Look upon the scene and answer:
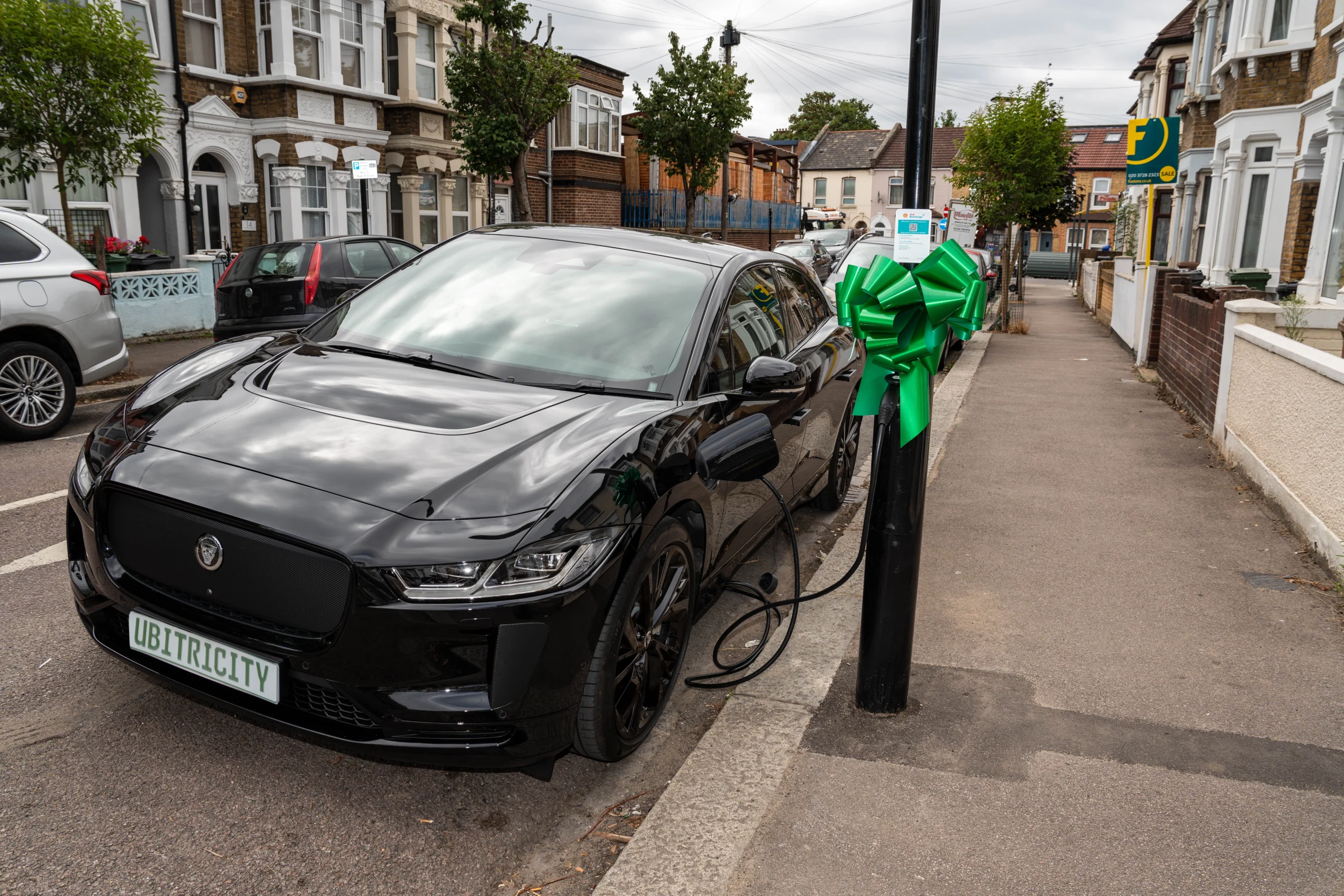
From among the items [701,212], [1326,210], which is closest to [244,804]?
[1326,210]

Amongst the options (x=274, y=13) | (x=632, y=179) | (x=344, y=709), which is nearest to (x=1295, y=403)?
(x=344, y=709)

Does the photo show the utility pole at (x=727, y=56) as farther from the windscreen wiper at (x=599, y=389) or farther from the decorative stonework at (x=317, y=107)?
the windscreen wiper at (x=599, y=389)

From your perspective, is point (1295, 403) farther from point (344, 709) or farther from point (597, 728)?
point (344, 709)

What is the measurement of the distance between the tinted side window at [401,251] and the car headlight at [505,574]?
34.8ft

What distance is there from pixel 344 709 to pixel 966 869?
173 centimetres

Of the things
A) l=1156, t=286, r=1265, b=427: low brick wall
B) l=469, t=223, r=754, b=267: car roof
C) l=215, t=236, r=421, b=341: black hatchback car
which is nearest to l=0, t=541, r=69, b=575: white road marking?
l=469, t=223, r=754, b=267: car roof

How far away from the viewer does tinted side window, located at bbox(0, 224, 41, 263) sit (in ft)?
24.7

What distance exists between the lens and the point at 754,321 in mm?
4574

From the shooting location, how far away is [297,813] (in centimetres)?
295

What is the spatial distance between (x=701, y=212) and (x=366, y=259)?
28.1m

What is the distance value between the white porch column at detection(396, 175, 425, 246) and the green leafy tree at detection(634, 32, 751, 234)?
10.0 meters

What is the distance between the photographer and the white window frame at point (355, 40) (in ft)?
71.2

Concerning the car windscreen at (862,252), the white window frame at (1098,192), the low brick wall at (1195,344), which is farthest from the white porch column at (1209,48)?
the white window frame at (1098,192)

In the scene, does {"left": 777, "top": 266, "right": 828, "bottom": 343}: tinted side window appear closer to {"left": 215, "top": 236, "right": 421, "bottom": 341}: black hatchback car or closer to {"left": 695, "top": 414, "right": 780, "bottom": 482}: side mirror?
{"left": 695, "top": 414, "right": 780, "bottom": 482}: side mirror
